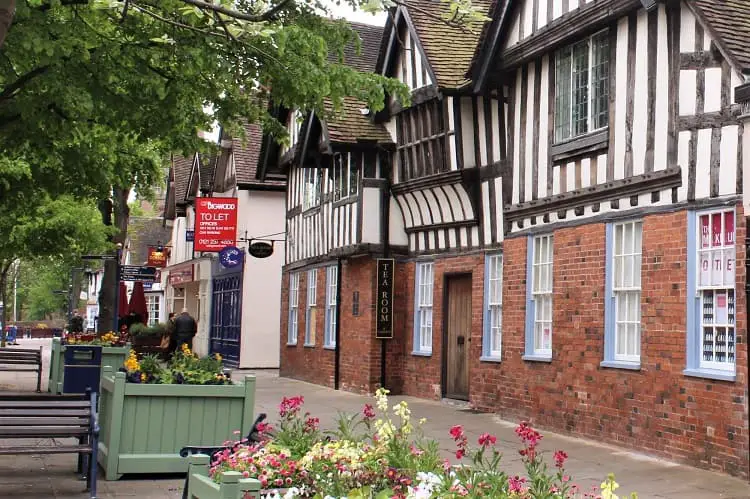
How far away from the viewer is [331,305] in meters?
25.1

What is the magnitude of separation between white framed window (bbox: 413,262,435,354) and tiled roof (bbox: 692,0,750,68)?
31.3 ft

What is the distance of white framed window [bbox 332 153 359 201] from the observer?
22.8 m

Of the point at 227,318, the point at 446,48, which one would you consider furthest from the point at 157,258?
the point at 446,48

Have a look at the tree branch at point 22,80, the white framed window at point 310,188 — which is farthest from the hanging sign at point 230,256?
the tree branch at point 22,80

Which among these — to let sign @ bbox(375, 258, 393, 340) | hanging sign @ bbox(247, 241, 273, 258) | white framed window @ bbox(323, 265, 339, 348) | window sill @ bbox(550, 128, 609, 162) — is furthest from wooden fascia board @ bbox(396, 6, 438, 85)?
hanging sign @ bbox(247, 241, 273, 258)

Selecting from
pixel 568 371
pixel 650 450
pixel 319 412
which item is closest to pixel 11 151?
pixel 319 412

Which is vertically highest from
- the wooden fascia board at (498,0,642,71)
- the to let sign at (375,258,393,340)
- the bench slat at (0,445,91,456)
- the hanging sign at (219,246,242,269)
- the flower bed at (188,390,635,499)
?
the wooden fascia board at (498,0,642,71)

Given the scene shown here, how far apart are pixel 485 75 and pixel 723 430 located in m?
7.51

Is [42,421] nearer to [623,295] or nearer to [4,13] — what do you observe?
[4,13]

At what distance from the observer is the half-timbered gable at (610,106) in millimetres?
12414

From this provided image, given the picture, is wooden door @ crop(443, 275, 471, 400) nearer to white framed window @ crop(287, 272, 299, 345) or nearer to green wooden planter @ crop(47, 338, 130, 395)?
green wooden planter @ crop(47, 338, 130, 395)

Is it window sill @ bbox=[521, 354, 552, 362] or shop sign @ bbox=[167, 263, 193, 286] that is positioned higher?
shop sign @ bbox=[167, 263, 193, 286]

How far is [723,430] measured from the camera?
38.3 ft

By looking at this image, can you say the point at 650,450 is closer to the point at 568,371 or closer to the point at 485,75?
the point at 568,371
